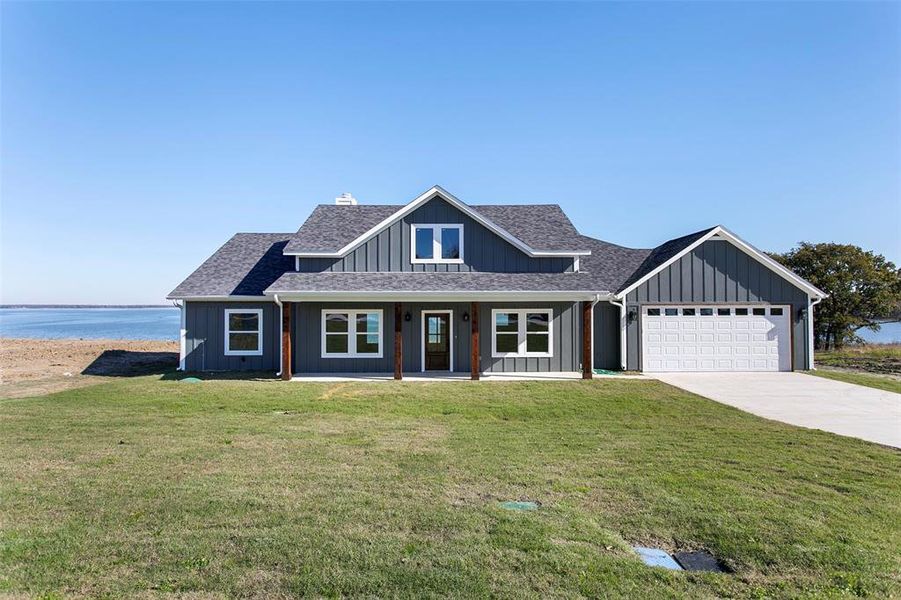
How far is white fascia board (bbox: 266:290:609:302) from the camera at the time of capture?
15406 mm

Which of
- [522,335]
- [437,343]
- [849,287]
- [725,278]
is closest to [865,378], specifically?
[725,278]

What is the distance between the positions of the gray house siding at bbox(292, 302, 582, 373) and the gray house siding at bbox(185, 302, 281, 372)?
1351mm

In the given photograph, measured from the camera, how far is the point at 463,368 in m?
17.4

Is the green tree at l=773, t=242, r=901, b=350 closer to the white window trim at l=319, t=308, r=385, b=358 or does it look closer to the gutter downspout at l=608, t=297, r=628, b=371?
the gutter downspout at l=608, t=297, r=628, b=371

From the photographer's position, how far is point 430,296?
51.0ft

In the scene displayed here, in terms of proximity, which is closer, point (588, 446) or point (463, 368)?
point (588, 446)

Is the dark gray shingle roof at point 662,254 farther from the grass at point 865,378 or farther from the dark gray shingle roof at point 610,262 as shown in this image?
A: the grass at point 865,378

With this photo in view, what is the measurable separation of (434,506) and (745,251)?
55.1ft

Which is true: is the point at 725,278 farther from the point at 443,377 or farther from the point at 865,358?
the point at 443,377

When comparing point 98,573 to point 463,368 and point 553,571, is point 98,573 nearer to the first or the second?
point 553,571

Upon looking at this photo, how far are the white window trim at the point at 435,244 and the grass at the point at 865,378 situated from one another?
12.1m

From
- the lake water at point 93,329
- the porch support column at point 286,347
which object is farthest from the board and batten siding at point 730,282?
the lake water at point 93,329

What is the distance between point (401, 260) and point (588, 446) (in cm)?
1081

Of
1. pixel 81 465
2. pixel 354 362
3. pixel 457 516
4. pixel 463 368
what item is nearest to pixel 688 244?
pixel 463 368
